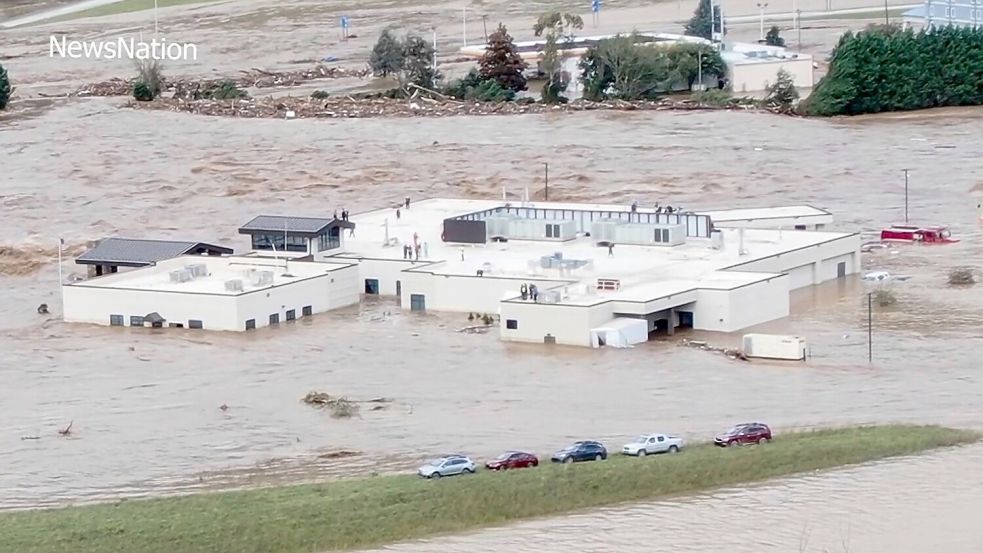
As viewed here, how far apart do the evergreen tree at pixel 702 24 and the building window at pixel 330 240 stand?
2251 centimetres

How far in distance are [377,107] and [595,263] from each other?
1728 cm

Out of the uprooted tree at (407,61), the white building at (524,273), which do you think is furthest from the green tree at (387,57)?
the white building at (524,273)

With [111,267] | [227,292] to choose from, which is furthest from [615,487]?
[111,267]

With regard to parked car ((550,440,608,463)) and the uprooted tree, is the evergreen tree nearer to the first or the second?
the uprooted tree

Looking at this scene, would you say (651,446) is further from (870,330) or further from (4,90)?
(4,90)

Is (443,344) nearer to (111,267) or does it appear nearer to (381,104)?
(111,267)

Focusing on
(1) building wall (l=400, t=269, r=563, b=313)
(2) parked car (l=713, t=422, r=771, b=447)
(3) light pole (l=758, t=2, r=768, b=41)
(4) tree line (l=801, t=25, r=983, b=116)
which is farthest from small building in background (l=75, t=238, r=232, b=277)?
(3) light pole (l=758, t=2, r=768, b=41)

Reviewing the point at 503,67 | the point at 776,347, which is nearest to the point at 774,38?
the point at 503,67

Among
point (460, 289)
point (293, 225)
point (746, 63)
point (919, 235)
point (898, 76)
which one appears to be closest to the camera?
point (460, 289)

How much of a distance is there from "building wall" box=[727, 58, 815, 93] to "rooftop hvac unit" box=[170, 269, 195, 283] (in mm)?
19352

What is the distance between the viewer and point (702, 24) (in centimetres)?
4634

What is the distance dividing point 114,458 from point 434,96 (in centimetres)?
2446

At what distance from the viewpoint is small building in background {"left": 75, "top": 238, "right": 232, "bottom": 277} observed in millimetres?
23141

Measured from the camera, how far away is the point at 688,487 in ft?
48.6
